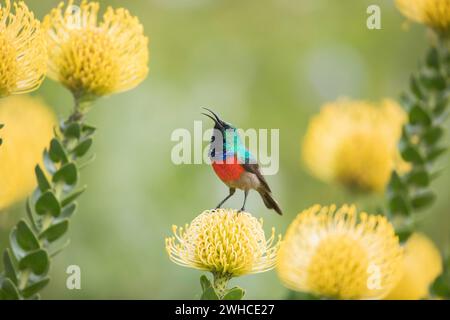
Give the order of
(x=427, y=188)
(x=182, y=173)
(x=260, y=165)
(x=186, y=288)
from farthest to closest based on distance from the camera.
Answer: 1. (x=182, y=173)
2. (x=186, y=288)
3. (x=427, y=188)
4. (x=260, y=165)

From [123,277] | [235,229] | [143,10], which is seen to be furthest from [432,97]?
[143,10]

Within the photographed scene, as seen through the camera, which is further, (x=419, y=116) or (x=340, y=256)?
(x=419, y=116)

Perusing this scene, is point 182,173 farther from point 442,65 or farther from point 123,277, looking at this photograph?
point 442,65

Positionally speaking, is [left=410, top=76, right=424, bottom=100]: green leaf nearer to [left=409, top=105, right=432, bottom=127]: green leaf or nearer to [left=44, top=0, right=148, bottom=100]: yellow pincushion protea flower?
[left=409, top=105, right=432, bottom=127]: green leaf

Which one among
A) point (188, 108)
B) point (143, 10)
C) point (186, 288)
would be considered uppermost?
point (143, 10)

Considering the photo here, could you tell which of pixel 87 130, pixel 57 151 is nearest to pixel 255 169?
pixel 87 130

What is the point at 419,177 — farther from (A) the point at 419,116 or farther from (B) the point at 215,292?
(B) the point at 215,292

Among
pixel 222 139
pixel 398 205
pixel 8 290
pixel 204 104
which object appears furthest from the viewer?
pixel 204 104

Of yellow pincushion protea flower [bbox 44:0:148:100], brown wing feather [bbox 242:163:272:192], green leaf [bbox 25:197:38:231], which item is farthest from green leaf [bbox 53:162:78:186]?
brown wing feather [bbox 242:163:272:192]
